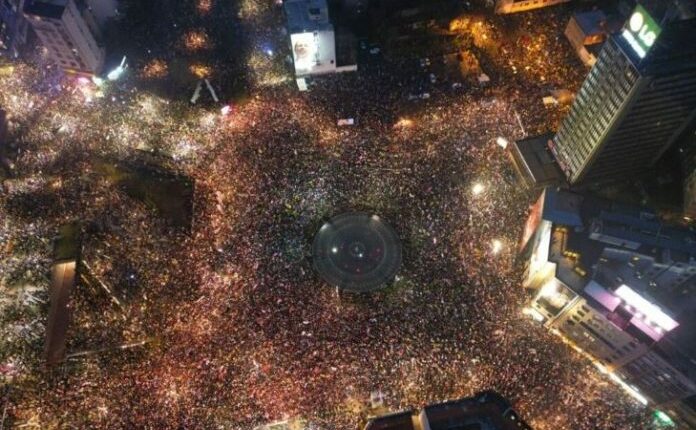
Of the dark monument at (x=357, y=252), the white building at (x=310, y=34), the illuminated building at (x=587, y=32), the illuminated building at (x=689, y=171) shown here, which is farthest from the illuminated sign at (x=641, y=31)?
the white building at (x=310, y=34)

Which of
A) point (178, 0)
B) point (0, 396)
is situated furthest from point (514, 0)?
point (0, 396)

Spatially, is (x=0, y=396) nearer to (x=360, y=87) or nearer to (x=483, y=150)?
(x=360, y=87)

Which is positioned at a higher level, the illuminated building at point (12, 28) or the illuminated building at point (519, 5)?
the illuminated building at point (12, 28)

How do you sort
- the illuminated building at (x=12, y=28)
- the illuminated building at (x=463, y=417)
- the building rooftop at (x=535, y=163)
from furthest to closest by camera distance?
the illuminated building at (x=12, y=28)
the building rooftop at (x=535, y=163)
the illuminated building at (x=463, y=417)

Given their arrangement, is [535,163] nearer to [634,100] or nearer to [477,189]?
[477,189]

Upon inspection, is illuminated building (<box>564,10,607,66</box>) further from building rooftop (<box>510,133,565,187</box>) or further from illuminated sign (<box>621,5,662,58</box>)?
illuminated sign (<box>621,5,662,58</box>)

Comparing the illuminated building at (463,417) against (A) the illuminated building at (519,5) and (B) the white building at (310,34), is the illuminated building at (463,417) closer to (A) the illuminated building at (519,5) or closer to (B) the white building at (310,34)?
(B) the white building at (310,34)

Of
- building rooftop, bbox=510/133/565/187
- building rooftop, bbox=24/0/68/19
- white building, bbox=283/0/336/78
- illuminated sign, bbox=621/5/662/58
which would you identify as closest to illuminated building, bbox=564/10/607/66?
building rooftop, bbox=510/133/565/187
